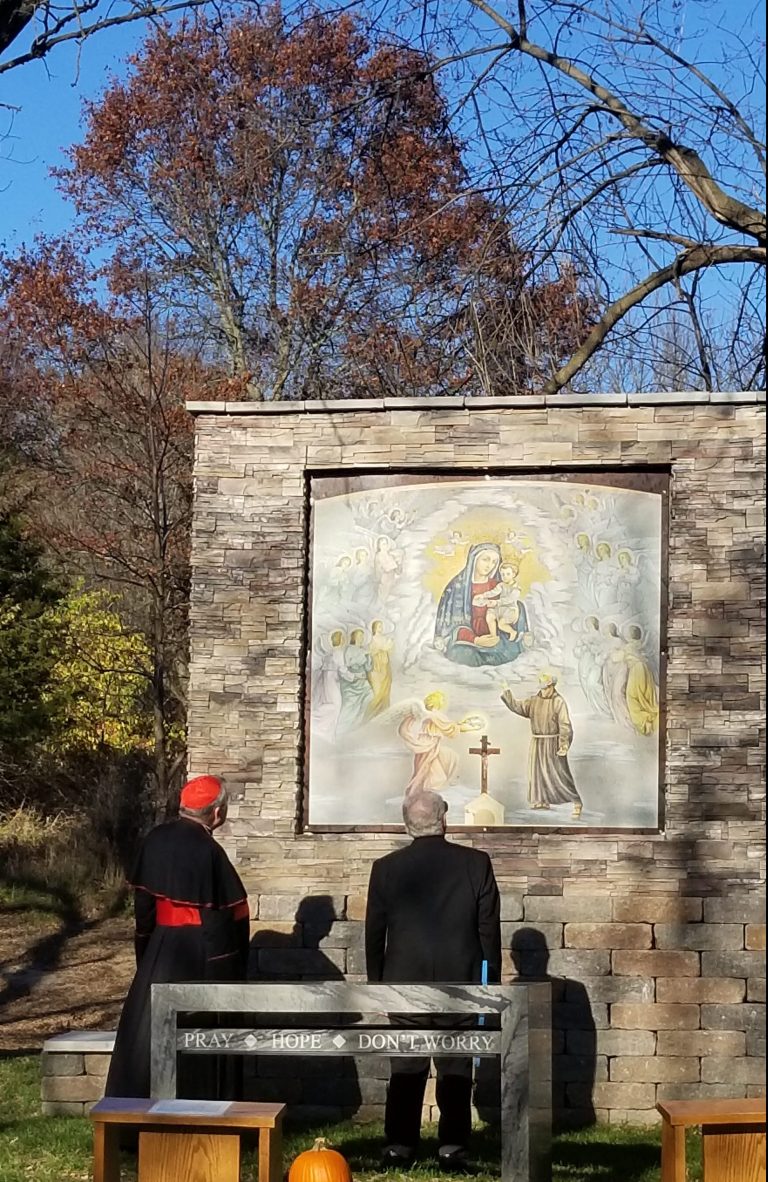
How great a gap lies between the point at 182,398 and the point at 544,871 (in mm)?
11223

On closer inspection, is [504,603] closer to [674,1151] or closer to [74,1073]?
[74,1073]

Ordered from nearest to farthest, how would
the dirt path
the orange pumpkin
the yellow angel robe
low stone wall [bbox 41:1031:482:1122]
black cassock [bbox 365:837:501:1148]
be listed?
the orange pumpkin, black cassock [bbox 365:837:501:1148], low stone wall [bbox 41:1031:482:1122], the yellow angel robe, the dirt path

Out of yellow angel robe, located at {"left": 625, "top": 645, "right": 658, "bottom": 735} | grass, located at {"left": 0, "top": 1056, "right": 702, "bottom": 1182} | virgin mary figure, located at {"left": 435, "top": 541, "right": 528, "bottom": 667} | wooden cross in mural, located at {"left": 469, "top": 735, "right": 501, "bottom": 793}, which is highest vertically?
virgin mary figure, located at {"left": 435, "top": 541, "right": 528, "bottom": 667}

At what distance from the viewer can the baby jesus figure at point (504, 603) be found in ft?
29.6

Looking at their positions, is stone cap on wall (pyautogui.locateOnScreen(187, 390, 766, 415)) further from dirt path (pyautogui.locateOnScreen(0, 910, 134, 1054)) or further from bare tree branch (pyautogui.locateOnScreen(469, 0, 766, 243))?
dirt path (pyautogui.locateOnScreen(0, 910, 134, 1054))

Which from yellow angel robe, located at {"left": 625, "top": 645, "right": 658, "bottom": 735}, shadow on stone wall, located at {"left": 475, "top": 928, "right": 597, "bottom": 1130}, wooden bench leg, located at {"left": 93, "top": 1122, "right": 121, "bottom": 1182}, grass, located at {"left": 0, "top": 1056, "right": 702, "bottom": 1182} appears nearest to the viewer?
wooden bench leg, located at {"left": 93, "top": 1122, "right": 121, "bottom": 1182}

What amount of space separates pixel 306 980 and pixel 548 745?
1.92 m

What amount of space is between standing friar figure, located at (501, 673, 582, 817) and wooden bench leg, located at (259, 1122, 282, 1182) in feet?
11.7

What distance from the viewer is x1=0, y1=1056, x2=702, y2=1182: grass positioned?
7.10 meters

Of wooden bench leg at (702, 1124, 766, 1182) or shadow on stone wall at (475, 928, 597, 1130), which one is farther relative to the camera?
shadow on stone wall at (475, 928, 597, 1130)

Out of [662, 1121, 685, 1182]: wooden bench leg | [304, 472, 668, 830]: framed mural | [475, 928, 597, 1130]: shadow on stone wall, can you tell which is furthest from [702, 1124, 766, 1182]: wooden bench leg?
[304, 472, 668, 830]: framed mural

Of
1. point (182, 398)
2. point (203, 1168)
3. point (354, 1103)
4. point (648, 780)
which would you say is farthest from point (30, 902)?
point (203, 1168)

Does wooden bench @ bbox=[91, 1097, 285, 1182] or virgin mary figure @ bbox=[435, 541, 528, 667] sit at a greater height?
virgin mary figure @ bbox=[435, 541, 528, 667]

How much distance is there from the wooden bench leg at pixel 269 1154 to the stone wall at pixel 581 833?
3.23m
